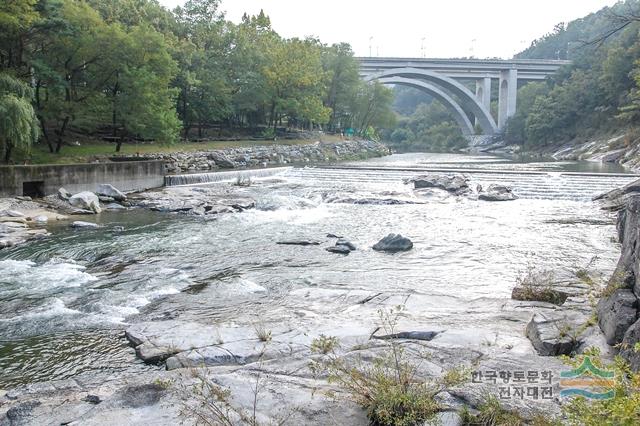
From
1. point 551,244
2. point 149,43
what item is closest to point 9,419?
point 551,244

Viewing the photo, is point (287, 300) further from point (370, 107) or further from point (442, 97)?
point (442, 97)

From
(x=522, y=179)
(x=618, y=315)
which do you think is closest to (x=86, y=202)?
(x=618, y=315)

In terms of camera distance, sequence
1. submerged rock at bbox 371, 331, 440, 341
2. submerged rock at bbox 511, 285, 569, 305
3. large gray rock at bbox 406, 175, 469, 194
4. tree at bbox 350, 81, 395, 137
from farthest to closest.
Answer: tree at bbox 350, 81, 395, 137 → large gray rock at bbox 406, 175, 469, 194 → submerged rock at bbox 511, 285, 569, 305 → submerged rock at bbox 371, 331, 440, 341

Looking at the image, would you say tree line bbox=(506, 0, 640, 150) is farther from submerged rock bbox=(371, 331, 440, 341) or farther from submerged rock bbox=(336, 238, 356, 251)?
submerged rock bbox=(371, 331, 440, 341)

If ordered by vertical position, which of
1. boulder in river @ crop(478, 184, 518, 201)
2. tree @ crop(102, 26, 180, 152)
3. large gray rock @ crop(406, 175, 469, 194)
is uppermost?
tree @ crop(102, 26, 180, 152)

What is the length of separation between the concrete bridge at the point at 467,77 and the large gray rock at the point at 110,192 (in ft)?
196

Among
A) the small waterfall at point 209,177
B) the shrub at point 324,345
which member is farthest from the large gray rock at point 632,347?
the small waterfall at point 209,177

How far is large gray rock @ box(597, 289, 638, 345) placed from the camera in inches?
182

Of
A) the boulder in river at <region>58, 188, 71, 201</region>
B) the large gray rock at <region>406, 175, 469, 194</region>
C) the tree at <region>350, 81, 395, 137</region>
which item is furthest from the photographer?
the tree at <region>350, 81, 395, 137</region>

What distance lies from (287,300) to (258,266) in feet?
8.03

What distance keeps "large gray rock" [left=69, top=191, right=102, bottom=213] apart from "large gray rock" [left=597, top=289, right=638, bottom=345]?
50.6 ft

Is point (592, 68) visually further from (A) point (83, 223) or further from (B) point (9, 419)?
(B) point (9, 419)

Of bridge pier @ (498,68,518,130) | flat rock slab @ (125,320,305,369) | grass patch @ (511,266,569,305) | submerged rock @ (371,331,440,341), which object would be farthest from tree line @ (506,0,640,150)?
flat rock slab @ (125,320,305,369)

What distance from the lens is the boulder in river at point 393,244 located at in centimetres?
1150
